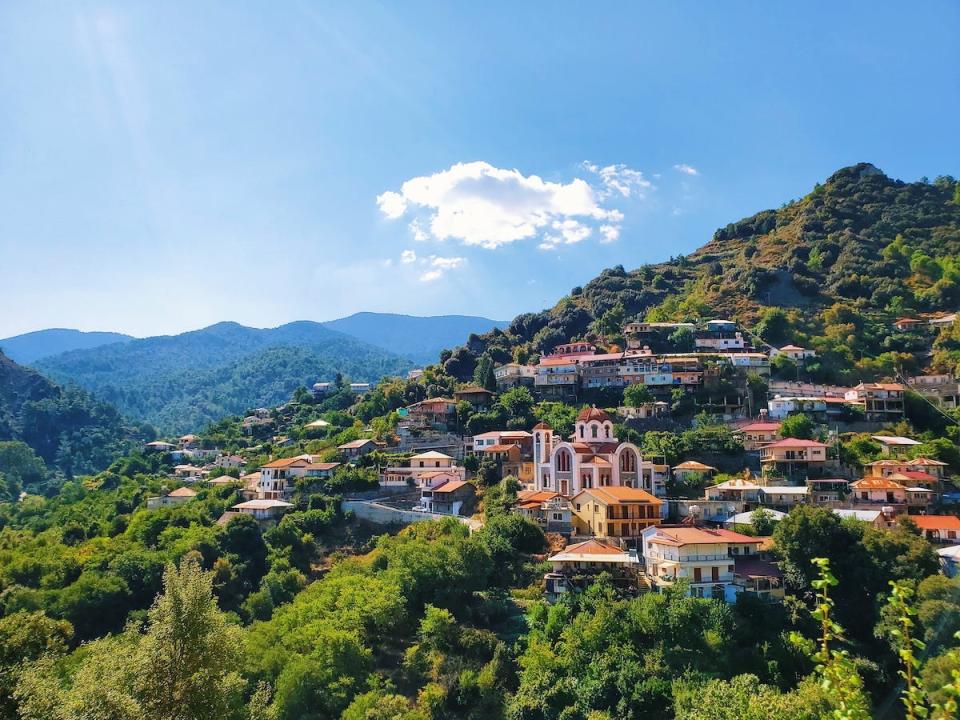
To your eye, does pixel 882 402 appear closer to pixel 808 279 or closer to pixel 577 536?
pixel 577 536

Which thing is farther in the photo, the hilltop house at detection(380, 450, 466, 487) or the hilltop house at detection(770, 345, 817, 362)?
the hilltop house at detection(770, 345, 817, 362)

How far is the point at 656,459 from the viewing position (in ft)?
136

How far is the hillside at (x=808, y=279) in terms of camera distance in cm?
6562

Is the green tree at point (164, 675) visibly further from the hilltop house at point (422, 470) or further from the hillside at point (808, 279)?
the hillside at point (808, 279)

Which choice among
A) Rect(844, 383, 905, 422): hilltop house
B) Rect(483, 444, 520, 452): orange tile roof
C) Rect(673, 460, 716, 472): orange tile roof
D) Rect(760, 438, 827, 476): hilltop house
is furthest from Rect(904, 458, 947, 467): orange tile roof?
Rect(483, 444, 520, 452): orange tile roof

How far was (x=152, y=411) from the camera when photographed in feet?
595

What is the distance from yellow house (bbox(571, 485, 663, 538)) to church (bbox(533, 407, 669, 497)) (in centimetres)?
259

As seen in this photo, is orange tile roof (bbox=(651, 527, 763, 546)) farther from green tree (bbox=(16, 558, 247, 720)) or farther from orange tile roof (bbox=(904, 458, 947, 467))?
green tree (bbox=(16, 558, 247, 720))

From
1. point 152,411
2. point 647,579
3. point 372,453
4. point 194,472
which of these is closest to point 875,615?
point 647,579

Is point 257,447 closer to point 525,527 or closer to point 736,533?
point 525,527

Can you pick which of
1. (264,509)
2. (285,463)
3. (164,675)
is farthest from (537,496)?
(164,675)

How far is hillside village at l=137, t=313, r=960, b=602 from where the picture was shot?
31828mm

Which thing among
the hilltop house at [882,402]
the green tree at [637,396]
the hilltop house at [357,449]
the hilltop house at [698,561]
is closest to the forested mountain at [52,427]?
the hilltop house at [357,449]

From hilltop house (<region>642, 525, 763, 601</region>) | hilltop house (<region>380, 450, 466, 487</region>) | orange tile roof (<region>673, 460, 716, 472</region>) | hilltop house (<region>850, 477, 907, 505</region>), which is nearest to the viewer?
hilltop house (<region>642, 525, 763, 601</region>)
